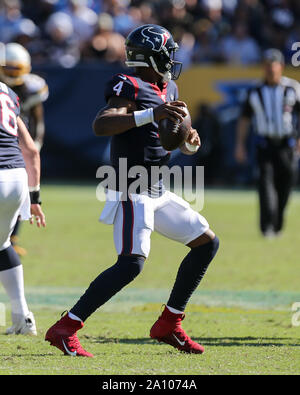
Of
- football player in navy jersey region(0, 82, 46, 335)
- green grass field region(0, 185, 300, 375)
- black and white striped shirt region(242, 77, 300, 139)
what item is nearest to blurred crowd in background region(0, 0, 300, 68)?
green grass field region(0, 185, 300, 375)

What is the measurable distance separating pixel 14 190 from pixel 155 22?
1154 centimetres

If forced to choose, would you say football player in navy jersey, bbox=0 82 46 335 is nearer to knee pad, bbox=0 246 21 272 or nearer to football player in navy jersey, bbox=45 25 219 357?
knee pad, bbox=0 246 21 272

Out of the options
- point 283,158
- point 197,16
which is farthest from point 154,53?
point 197,16

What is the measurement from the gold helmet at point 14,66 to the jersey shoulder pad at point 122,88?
10.1 feet

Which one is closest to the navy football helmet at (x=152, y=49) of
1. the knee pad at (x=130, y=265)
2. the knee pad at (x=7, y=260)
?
the knee pad at (x=130, y=265)

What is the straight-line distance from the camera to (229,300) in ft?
20.9

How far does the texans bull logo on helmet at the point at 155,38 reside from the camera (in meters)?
4.62

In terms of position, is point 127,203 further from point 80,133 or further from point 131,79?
point 80,133

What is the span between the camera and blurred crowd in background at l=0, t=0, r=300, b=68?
50.3 feet

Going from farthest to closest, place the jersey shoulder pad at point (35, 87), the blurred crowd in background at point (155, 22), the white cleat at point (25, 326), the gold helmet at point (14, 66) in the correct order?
the blurred crowd in background at point (155, 22) → the jersey shoulder pad at point (35, 87) → the gold helmet at point (14, 66) → the white cleat at point (25, 326)

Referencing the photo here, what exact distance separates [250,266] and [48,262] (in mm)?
1765

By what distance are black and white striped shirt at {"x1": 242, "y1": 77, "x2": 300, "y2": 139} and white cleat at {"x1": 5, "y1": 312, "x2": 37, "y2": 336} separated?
5.20 meters

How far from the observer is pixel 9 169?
185 inches

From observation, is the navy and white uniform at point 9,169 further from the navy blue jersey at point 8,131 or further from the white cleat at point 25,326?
the white cleat at point 25,326
